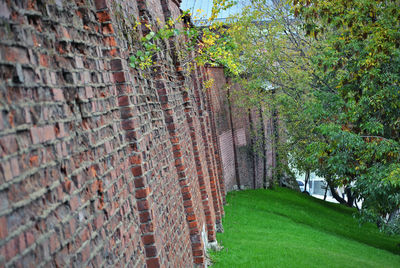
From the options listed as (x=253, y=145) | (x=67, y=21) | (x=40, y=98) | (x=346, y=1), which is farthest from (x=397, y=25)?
(x=253, y=145)

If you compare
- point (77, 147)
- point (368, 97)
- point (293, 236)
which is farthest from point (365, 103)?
point (77, 147)

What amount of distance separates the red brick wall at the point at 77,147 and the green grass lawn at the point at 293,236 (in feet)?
13.9

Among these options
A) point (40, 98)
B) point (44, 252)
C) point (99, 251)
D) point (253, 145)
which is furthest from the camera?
point (253, 145)

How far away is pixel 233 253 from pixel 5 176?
7.68 metres

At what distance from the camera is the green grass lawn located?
9133 mm

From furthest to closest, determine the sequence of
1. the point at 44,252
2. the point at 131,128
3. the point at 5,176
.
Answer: the point at 131,128 < the point at 44,252 < the point at 5,176

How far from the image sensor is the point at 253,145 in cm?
2189

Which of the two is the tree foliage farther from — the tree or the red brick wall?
the red brick wall

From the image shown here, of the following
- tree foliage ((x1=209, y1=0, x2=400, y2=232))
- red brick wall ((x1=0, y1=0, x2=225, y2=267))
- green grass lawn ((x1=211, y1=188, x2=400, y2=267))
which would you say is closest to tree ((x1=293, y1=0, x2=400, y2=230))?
tree foliage ((x1=209, y1=0, x2=400, y2=232))

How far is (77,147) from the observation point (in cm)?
268

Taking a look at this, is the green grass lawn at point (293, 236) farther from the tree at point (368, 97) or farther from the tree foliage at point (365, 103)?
the tree at point (368, 97)

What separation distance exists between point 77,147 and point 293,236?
35.0 feet

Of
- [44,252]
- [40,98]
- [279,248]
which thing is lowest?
[279,248]

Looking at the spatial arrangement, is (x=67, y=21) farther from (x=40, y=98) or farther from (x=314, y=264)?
(x=314, y=264)
